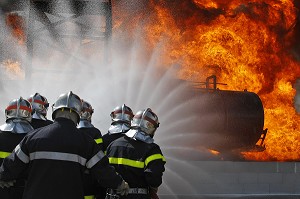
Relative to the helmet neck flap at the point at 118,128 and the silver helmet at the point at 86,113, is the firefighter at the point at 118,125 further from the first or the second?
the silver helmet at the point at 86,113

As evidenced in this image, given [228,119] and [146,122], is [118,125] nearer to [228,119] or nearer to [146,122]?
[146,122]

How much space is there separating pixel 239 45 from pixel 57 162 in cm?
1621

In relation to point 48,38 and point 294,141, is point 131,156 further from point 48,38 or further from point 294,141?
point 294,141

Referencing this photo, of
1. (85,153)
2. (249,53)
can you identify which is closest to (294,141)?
(249,53)

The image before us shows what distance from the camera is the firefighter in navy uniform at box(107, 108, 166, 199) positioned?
616cm

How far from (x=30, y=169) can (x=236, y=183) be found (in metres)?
9.52

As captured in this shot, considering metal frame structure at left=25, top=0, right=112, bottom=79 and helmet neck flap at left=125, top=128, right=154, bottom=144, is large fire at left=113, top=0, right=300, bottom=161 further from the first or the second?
helmet neck flap at left=125, top=128, right=154, bottom=144

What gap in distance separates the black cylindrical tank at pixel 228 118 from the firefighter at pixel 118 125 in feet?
16.3

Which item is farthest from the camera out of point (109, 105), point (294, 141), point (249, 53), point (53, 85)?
point (249, 53)

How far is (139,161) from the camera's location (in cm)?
625

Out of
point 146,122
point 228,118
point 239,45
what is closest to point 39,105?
point 146,122

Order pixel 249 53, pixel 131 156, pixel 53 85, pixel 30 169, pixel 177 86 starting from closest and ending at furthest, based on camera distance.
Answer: pixel 30 169
pixel 131 156
pixel 177 86
pixel 53 85
pixel 249 53

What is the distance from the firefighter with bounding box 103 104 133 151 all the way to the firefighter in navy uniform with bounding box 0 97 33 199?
155 cm

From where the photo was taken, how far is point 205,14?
2123 cm
